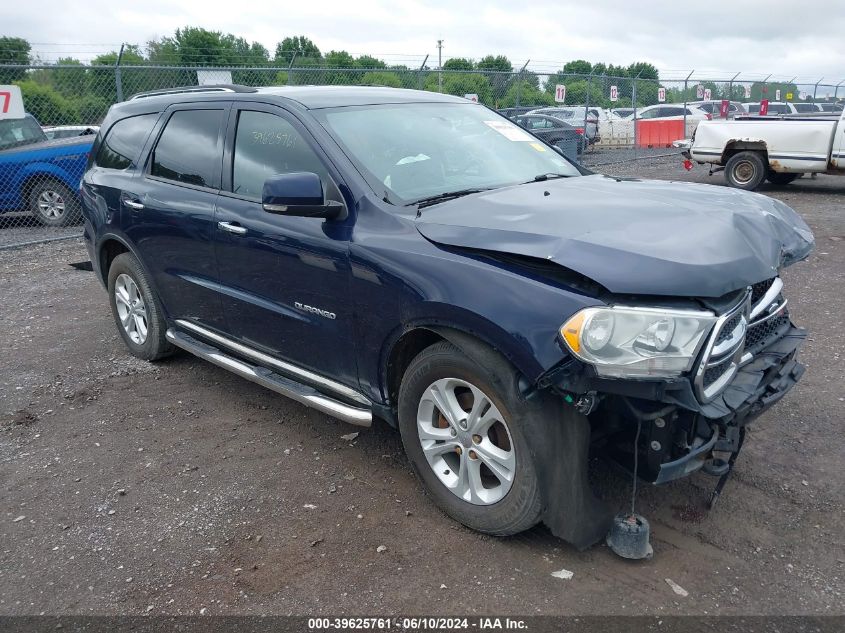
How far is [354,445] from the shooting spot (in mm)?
4168

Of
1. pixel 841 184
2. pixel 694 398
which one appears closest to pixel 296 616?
pixel 694 398

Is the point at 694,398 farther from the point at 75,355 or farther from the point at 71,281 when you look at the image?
the point at 71,281

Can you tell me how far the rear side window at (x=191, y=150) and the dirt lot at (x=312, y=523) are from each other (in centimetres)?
146

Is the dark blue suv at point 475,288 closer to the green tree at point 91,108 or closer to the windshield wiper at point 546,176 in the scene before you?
the windshield wiper at point 546,176

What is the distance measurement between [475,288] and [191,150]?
253 centimetres

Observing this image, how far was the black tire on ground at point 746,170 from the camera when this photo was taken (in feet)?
43.3

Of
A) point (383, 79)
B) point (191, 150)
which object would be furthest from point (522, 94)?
point (191, 150)

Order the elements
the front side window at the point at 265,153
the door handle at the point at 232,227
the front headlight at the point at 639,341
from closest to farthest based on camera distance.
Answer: the front headlight at the point at 639,341 < the front side window at the point at 265,153 < the door handle at the point at 232,227

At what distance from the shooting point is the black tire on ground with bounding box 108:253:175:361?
5.20m

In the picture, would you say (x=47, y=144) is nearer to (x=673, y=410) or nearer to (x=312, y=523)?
(x=312, y=523)

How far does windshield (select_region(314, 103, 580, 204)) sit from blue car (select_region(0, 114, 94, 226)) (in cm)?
861

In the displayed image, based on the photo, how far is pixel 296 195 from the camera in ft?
11.0

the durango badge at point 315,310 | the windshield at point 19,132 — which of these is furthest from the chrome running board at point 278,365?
the windshield at point 19,132

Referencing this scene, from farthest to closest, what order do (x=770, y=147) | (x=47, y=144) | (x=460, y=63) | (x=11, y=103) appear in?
1. (x=460, y=63)
2. (x=770, y=147)
3. (x=47, y=144)
4. (x=11, y=103)
